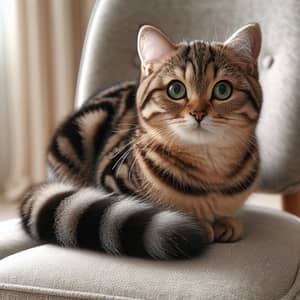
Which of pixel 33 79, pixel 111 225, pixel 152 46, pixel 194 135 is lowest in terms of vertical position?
pixel 33 79

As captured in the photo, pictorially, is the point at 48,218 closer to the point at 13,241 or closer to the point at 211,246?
the point at 13,241

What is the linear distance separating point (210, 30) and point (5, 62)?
115cm

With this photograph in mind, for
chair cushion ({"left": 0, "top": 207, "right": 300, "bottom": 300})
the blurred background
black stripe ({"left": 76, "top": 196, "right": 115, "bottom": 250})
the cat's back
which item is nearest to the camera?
chair cushion ({"left": 0, "top": 207, "right": 300, "bottom": 300})

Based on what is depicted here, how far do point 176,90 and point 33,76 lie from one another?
1391 mm

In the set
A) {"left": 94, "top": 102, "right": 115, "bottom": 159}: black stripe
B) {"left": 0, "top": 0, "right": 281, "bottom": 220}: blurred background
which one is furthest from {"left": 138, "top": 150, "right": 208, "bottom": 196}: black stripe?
{"left": 0, "top": 0, "right": 281, "bottom": 220}: blurred background

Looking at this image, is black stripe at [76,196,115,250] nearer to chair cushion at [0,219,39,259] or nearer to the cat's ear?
chair cushion at [0,219,39,259]

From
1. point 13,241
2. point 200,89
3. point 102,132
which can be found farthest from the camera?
point 102,132

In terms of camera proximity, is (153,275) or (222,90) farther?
(222,90)

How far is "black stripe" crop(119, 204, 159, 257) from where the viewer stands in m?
0.90

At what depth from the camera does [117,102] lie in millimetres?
1290

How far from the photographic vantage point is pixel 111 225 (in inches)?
36.4

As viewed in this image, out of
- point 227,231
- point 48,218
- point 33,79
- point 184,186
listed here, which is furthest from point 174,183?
point 33,79

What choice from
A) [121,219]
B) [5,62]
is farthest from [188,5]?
[5,62]

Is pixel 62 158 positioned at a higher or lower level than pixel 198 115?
lower
